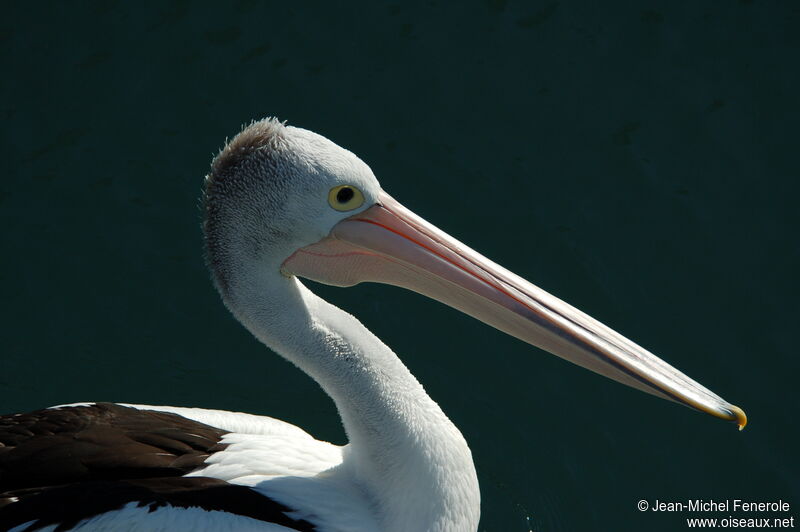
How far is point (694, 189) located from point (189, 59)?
306 centimetres

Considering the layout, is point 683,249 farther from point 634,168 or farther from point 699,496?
point 699,496

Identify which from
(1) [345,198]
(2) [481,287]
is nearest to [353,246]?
(1) [345,198]

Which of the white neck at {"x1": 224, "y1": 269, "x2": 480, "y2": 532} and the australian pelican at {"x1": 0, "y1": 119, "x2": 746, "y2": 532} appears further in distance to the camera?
the white neck at {"x1": 224, "y1": 269, "x2": 480, "y2": 532}

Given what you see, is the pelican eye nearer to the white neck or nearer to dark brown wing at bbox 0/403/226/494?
the white neck

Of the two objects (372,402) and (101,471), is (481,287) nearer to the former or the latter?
(372,402)

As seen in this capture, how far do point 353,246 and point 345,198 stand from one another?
7.3 inches

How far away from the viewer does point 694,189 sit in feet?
16.7

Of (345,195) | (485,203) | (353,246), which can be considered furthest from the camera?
(485,203)

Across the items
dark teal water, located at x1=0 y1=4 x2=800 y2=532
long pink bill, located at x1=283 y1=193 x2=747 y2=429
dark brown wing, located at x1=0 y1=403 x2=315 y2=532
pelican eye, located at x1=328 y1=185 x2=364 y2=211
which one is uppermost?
dark teal water, located at x1=0 y1=4 x2=800 y2=532

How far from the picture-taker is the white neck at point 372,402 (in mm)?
3084

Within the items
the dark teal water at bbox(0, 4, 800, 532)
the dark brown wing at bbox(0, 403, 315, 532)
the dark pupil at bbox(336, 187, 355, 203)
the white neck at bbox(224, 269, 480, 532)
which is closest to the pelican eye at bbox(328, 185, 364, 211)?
the dark pupil at bbox(336, 187, 355, 203)

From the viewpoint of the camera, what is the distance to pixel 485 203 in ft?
16.7

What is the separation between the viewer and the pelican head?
2.90 meters

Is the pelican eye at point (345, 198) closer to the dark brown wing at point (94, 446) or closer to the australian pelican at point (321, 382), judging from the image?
the australian pelican at point (321, 382)
